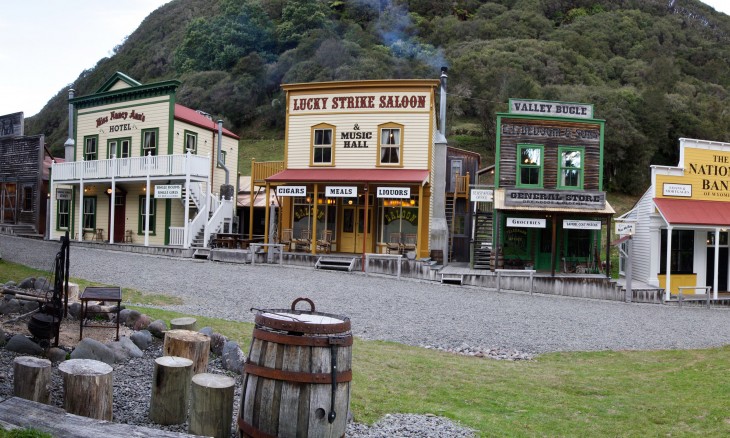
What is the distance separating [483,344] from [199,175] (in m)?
18.4

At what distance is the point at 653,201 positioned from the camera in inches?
925

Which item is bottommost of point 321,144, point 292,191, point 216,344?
point 216,344

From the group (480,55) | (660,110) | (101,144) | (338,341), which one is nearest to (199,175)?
(101,144)

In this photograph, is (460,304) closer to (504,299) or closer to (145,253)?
(504,299)

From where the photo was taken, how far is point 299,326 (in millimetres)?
4504

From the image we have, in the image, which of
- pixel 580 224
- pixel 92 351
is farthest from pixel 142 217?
pixel 92 351

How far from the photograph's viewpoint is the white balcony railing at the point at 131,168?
2630 cm

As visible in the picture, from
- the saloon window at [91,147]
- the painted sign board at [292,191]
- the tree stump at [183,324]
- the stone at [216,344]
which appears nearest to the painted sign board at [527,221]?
the painted sign board at [292,191]

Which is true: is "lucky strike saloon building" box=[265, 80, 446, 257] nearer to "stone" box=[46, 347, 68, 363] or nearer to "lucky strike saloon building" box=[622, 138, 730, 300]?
"lucky strike saloon building" box=[622, 138, 730, 300]

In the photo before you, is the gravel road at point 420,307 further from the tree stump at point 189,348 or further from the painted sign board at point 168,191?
the tree stump at point 189,348

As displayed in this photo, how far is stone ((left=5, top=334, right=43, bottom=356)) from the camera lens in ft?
21.7

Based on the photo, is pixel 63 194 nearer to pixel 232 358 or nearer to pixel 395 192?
pixel 395 192

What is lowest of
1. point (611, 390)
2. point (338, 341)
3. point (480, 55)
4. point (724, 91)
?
point (611, 390)

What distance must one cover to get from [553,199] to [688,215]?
16.3 ft
